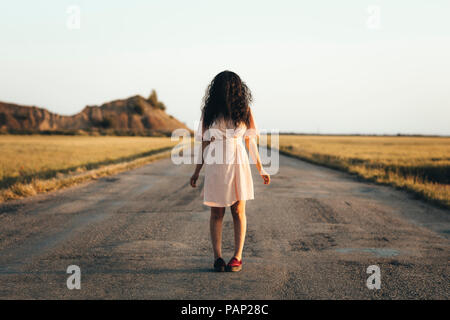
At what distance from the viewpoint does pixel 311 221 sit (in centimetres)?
716

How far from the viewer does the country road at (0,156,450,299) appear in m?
3.83

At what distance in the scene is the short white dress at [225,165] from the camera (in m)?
4.41

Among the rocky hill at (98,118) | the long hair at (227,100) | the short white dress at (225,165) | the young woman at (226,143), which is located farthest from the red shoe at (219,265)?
the rocky hill at (98,118)

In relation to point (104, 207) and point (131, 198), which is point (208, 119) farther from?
point (131, 198)

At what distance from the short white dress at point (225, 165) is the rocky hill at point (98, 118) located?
13402cm

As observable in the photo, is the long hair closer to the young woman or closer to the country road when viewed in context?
the young woman

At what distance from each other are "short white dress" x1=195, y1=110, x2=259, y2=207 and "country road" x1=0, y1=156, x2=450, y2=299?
791mm

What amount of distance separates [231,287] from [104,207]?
5143mm

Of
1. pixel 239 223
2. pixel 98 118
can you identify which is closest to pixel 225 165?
pixel 239 223

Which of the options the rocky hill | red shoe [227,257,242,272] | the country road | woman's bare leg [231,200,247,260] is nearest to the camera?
the country road

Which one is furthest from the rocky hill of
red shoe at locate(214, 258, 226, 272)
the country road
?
red shoe at locate(214, 258, 226, 272)

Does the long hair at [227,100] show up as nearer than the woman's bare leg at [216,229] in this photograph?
Yes

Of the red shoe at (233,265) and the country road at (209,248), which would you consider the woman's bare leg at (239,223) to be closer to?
the red shoe at (233,265)
